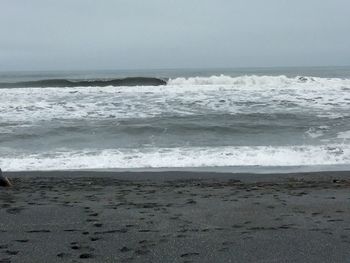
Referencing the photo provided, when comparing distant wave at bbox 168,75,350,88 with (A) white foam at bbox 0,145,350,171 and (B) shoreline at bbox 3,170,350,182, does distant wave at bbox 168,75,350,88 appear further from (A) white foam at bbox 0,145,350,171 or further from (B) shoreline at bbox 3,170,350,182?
(B) shoreline at bbox 3,170,350,182

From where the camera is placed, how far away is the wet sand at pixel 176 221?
4410 millimetres

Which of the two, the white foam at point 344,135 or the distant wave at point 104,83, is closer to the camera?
the white foam at point 344,135

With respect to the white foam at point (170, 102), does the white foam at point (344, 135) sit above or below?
below

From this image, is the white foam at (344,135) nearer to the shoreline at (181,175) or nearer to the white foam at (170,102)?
the white foam at (170,102)

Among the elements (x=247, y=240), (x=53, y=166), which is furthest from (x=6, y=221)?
(x=53, y=166)

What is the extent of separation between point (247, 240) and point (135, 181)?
4.90m

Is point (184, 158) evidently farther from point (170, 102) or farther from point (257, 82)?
point (257, 82)

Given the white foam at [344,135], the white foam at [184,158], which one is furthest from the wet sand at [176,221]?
the white foam at [344,135]

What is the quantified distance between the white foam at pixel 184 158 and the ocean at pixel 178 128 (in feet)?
0.09

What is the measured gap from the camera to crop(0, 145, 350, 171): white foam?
466 inches

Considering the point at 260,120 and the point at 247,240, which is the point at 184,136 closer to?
the point at 260,120

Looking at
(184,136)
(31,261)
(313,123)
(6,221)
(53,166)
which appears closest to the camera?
(31,261)

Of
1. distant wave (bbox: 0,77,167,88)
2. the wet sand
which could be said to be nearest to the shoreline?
the wet sand

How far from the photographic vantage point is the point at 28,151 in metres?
13.8
